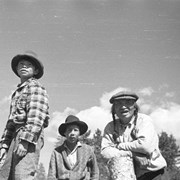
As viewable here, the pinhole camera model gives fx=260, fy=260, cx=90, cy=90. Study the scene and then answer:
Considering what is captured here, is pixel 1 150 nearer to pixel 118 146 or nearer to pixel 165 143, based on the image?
pixel 118 146

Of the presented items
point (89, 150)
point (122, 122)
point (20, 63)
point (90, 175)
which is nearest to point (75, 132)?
point (89, 150)

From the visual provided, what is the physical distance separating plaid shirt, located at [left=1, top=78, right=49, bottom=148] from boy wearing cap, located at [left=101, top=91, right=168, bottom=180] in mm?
954

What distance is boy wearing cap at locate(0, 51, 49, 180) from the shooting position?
10.6ft

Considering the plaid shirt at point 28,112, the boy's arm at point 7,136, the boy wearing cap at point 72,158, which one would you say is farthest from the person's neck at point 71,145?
the boy's arm at point 7,136

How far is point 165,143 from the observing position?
55.3 meters

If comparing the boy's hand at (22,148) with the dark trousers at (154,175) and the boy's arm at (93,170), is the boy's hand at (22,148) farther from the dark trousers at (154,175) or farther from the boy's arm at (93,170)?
the boy's arm at (93,170)

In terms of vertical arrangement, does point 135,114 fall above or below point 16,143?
above

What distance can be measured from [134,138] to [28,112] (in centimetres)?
148

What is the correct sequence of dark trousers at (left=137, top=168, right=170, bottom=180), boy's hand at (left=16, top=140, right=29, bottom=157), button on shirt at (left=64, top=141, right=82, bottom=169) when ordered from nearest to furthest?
boy's hand at (left=16, top=140, right=29, bottom=157) < dark trousers at (left=137, top=168, right=170, bottom=180) < button on shirt at (left=64, top=141, right=82, bottom=169)

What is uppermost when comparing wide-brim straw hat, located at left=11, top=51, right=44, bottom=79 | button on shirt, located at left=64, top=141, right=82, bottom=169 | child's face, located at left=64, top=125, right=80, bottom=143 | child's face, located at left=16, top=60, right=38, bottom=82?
wide-brim straw hat, located at left=11, top=51, right=44, bottom=79

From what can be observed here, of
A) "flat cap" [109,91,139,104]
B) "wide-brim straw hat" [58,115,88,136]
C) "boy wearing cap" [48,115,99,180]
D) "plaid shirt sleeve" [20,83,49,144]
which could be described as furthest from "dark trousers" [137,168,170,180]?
"wide-brim straw hat" [58,115,88,136]

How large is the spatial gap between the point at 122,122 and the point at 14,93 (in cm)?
166

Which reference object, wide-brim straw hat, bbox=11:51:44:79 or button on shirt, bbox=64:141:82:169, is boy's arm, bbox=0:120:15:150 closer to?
wide-brim straw hat, bbox=11:51:44:79

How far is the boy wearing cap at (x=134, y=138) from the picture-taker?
3.37m
